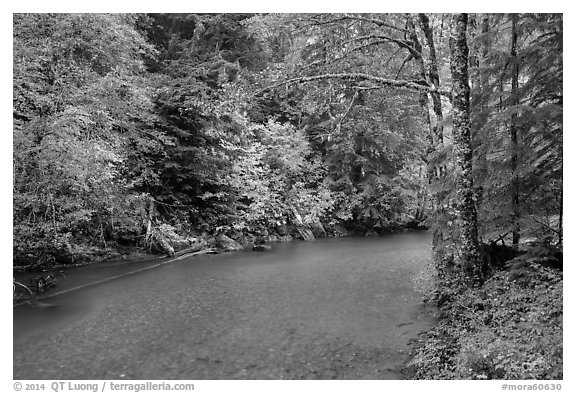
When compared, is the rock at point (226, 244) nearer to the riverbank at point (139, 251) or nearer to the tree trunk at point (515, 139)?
the riverbank at point (139, 251)

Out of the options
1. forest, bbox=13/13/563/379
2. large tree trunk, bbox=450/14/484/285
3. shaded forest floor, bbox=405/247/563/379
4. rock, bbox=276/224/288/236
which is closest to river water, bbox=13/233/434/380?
shaded forest floor, bbox=405/247/563/379

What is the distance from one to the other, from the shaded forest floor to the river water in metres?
0.48

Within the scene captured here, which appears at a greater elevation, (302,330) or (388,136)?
(388,136)

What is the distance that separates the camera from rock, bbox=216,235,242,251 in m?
14.3

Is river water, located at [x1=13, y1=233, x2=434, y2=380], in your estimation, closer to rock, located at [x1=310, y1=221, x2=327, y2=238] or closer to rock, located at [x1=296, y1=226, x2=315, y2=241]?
rock, located at [x1=296, y1=226, x2=315, y2=241]

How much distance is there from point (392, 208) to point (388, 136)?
707 cm

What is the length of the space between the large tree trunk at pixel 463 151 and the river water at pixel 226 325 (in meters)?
1.21

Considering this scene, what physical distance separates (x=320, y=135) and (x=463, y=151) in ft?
15.9

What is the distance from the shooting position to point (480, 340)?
15.0 feet

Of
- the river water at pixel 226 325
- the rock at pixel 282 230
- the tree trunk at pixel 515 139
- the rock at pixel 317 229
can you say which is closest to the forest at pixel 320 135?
the tree trunk at pixel 515 139

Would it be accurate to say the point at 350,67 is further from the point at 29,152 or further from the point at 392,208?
the point at 392,208

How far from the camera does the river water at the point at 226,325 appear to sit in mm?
4980
